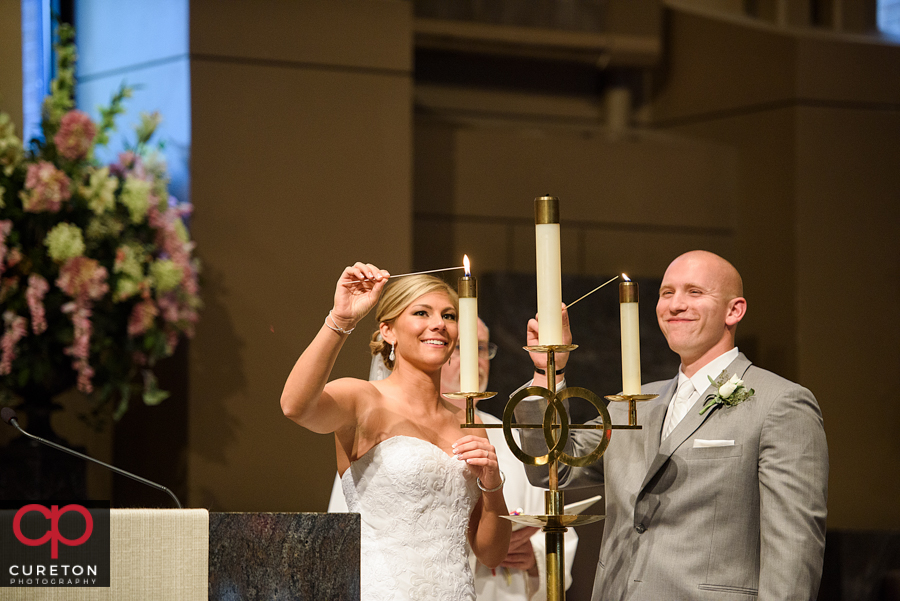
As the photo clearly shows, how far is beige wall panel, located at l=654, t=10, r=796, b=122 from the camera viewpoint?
5.39 meters

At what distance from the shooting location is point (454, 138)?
5.29m

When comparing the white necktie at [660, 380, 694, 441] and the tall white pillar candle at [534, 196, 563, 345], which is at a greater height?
the tall white pillar candle at [534, 196, 563, 345]

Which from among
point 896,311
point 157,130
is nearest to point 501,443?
point 157,130

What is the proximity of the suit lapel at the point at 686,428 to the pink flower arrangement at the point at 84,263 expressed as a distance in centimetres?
215

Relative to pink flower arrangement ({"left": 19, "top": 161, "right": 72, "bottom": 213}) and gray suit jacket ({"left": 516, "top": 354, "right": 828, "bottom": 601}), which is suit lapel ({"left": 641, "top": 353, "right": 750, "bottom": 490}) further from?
pink flower arrangement ({"left": 19, "top": 161, "right": 72, "bottom": 213})

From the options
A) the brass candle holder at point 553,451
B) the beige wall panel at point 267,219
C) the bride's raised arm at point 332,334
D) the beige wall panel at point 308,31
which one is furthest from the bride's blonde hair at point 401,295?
the beige wall panel at point 308,31

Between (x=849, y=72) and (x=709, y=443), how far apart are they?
12.5 ft

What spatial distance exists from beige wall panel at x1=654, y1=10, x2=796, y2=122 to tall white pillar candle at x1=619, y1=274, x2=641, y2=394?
155 inches

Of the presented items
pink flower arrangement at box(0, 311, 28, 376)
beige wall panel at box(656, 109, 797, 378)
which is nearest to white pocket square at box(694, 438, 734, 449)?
pink flower arrangement at box(0, 311, 28, 376)

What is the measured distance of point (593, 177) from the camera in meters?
5.53

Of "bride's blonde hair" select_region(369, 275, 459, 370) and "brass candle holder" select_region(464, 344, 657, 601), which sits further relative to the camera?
"bride's blonde hair" select_region(369, 275, 459, 370)

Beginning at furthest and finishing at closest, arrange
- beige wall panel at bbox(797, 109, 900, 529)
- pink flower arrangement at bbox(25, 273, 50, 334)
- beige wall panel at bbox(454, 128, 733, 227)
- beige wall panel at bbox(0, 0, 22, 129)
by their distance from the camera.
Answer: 1. beige wall panel at bbox(454, 128, 733, 227)
2. beige wall panel at bbox(797, 109, 900, 529)
3. pink flower arrangement at bbox(25, 273, 50, 334)
4. beige wall panel at bbox(0, 0, 22, 129)

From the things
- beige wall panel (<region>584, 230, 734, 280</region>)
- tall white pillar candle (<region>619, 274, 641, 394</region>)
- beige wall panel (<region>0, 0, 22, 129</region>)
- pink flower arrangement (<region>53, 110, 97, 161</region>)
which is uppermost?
beige wall panel (<region>0, 0, 22, 129</region>)

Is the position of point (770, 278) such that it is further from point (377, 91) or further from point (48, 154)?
point (48, 154)
